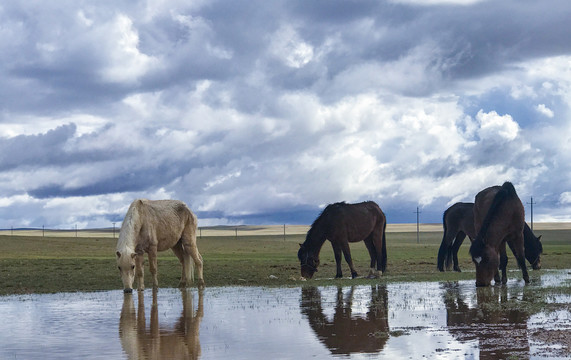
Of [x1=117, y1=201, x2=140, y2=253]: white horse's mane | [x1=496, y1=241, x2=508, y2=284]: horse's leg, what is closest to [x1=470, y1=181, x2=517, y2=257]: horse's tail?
[x1=496, y1=241, x2=508, y2=284]: horse's leg

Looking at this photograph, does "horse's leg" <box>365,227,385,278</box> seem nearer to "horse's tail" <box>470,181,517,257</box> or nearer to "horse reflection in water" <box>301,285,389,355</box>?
"horse's tail" <box>470,181,517,257</box>

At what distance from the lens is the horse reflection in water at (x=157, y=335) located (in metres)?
9.84

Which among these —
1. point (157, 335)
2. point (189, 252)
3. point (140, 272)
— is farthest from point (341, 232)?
point (157, 335)

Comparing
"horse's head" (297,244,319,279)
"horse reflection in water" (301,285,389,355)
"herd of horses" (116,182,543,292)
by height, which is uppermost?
"herd of horses" (116,182,543,292)

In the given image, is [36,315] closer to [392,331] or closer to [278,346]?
[278,346]

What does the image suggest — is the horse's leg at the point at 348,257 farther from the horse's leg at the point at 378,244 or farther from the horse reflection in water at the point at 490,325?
the horse reflection in water at the point at 490,325

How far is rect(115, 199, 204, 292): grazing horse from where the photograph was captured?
1969 centimetres

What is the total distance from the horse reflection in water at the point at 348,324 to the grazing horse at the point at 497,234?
3517mm

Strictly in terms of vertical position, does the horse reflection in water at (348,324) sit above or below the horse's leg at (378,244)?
below

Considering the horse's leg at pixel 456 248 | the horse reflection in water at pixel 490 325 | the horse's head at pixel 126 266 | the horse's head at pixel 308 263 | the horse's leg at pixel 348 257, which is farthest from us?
the horse's leg at pixel 456 248

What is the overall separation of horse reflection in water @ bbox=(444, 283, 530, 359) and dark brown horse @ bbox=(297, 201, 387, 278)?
27.7 ft

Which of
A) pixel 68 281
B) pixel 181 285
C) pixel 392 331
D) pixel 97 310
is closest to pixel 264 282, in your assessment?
pixel 181 285

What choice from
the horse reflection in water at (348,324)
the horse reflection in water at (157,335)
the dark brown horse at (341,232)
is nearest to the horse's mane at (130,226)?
the horse reflection in water at (157,335)

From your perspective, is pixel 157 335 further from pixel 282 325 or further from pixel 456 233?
pixel 456 233
